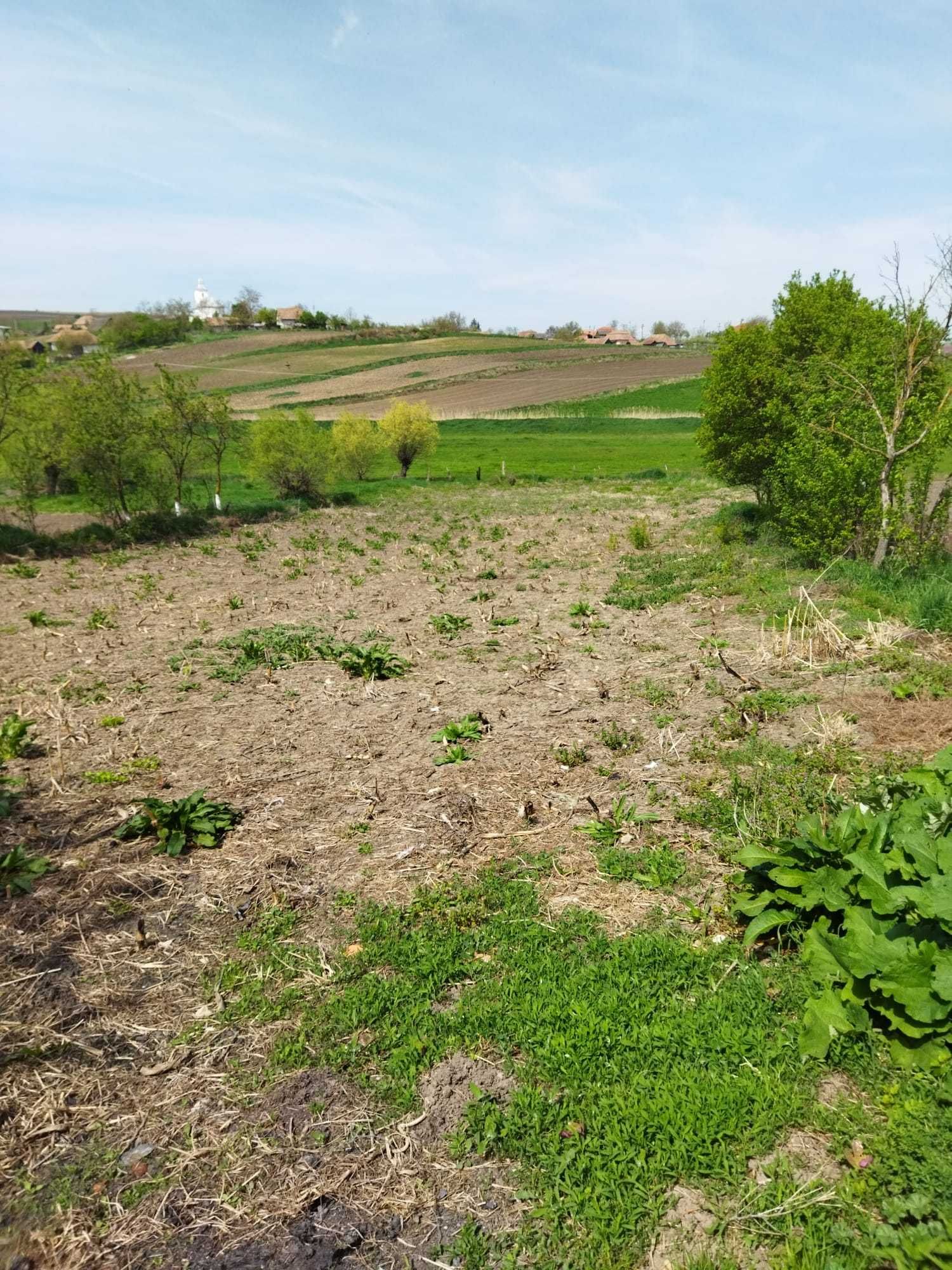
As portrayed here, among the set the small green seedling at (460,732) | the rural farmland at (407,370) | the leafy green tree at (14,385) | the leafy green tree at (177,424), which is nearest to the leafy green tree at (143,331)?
the rural farmland at (407,370)

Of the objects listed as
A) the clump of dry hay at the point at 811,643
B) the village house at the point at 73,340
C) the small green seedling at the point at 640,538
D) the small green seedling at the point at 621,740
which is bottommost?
the small green seedling at the point at 621,740

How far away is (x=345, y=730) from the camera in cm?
815

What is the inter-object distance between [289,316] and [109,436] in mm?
122190

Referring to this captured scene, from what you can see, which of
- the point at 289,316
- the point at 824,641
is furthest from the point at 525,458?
the point at 289,316

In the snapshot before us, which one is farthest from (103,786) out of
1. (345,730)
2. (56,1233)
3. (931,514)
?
(931,514)

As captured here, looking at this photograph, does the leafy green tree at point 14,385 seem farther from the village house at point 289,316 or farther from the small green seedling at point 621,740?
the village house at point 289,316

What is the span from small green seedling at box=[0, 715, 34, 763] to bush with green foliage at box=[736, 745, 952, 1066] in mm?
7210

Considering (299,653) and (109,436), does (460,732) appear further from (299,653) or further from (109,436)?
(109,436)

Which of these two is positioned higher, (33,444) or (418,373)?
(418,373)

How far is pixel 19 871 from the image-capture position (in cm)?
547

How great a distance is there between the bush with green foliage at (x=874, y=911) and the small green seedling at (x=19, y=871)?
5.12 meters

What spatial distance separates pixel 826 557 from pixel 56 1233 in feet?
45.0

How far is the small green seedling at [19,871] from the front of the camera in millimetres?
5258

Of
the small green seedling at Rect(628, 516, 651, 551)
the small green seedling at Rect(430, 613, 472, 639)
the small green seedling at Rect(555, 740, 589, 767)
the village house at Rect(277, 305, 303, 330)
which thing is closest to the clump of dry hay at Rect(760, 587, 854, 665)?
the small green seedling at Rect(555, 740, 589, 767)
